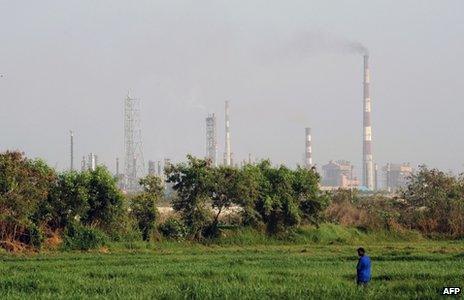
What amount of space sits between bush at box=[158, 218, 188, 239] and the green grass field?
879 cm

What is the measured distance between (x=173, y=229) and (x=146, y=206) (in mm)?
2004

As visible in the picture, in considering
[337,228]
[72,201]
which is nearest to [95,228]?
[72,201]

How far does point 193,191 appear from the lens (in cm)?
4397

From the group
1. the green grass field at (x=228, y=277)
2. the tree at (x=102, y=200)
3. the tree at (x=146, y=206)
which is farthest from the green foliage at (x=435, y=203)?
the tree at (x=102, y=200)

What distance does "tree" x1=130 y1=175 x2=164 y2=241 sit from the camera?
43188mm

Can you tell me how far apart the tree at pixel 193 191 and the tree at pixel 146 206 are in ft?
3.35

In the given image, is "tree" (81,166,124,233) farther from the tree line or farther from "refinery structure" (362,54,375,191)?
"refinery structure" (362,54,375,191)

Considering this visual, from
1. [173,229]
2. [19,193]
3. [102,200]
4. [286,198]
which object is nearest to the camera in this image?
[19,193]

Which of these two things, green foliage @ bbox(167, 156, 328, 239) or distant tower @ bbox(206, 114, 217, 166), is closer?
green foliage @ bbox(167, 156, 328, 239)

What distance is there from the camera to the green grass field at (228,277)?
59.1 ft

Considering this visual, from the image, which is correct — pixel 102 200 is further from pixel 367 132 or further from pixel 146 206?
pixel 367 132

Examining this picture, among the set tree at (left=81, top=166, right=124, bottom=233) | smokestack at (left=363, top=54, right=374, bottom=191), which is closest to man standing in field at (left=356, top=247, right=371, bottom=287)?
tree at (left=81, top=166, right=124, bottom=233)

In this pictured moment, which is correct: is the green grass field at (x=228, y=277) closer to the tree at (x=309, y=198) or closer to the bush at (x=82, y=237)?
the bush at (x=82, y=237)

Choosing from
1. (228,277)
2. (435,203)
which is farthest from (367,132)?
(228,277)
